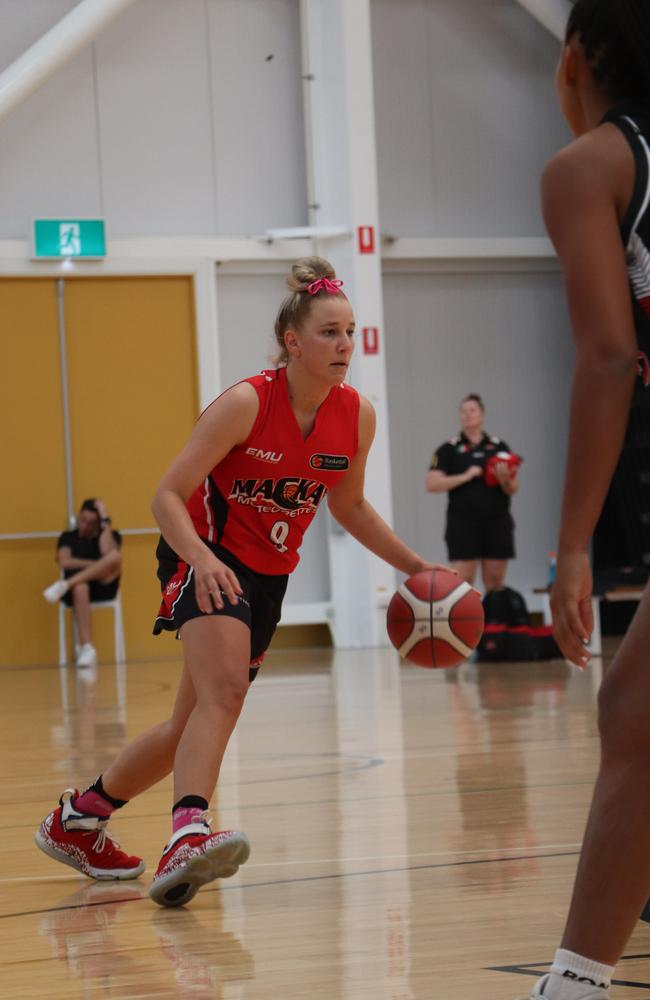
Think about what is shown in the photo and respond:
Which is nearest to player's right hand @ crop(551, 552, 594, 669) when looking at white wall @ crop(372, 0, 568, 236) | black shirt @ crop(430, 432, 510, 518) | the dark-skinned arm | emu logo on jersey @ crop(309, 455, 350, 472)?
the dark-skinned arm

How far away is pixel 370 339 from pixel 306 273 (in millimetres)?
8312

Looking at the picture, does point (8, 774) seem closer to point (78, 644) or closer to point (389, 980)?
point (389, 980)

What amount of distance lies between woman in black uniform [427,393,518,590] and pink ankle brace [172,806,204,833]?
23.5 ft

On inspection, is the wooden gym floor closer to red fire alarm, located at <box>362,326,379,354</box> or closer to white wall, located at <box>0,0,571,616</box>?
red fire alarm, located at <box>362,326,379,354</box>

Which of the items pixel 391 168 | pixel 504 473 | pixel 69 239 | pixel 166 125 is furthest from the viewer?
pixel 391 168

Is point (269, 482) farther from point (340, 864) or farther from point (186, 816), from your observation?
point (340, 864)

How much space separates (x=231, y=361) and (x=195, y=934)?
10033 mm

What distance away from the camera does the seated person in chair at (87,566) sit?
1125 cm

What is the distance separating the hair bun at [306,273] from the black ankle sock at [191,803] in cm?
124

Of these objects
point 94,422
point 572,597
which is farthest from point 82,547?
point 572,597

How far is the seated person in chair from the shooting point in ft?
36.9

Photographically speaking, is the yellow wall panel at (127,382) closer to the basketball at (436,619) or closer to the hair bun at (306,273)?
the basketball at (436,619)

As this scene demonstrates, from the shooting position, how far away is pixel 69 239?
39.1ft

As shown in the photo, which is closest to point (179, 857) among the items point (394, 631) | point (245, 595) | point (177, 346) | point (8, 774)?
point (245, 595)
